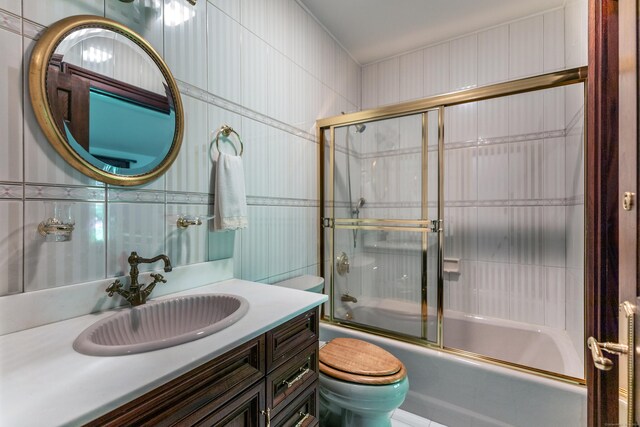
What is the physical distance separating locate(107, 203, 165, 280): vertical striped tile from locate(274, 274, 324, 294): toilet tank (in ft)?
2.63

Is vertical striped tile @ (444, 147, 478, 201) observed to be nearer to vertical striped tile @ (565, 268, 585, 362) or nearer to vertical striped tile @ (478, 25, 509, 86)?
vertical striped tile @ (478, 25, 509, 86)

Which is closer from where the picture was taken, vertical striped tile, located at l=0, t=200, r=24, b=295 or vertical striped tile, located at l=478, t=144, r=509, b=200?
vertical striped tile, located at l=0, t=200, r=24, b=295

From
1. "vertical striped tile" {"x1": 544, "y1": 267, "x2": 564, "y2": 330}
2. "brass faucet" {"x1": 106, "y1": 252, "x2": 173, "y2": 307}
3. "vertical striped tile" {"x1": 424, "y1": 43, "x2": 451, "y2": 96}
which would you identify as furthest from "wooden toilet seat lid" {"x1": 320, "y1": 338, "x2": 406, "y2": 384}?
"vertical striped tile" {"x1": 424, "y1": 43, "x2": 451, "y2": 96}

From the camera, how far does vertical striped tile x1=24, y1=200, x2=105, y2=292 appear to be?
2.72ft

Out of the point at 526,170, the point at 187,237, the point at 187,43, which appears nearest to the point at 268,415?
the point at 187,237

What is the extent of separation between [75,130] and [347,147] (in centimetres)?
167

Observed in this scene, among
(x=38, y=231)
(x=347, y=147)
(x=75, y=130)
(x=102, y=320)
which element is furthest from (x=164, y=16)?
(x=347, y=147)

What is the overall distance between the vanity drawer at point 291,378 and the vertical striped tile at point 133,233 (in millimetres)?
642

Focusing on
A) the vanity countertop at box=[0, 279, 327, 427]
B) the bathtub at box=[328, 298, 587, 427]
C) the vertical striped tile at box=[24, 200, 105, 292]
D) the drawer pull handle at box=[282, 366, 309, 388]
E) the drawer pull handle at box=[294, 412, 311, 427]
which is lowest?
the bathtub at box=[328, 298, 587, 427]

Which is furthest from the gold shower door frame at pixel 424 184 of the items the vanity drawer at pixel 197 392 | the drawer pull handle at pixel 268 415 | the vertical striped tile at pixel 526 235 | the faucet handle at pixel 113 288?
the faucet handle at pixel 113 288

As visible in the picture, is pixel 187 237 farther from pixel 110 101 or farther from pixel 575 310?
pixel 575 310

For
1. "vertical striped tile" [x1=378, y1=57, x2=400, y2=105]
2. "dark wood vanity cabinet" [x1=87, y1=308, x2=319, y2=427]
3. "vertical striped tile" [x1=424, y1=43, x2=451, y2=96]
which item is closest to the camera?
"dark wood vanity cabinet" [x1=87, y1=308, x2=319, y2=427]

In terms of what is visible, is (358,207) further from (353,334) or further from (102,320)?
(102,320)

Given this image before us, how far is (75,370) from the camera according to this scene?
60 cm
